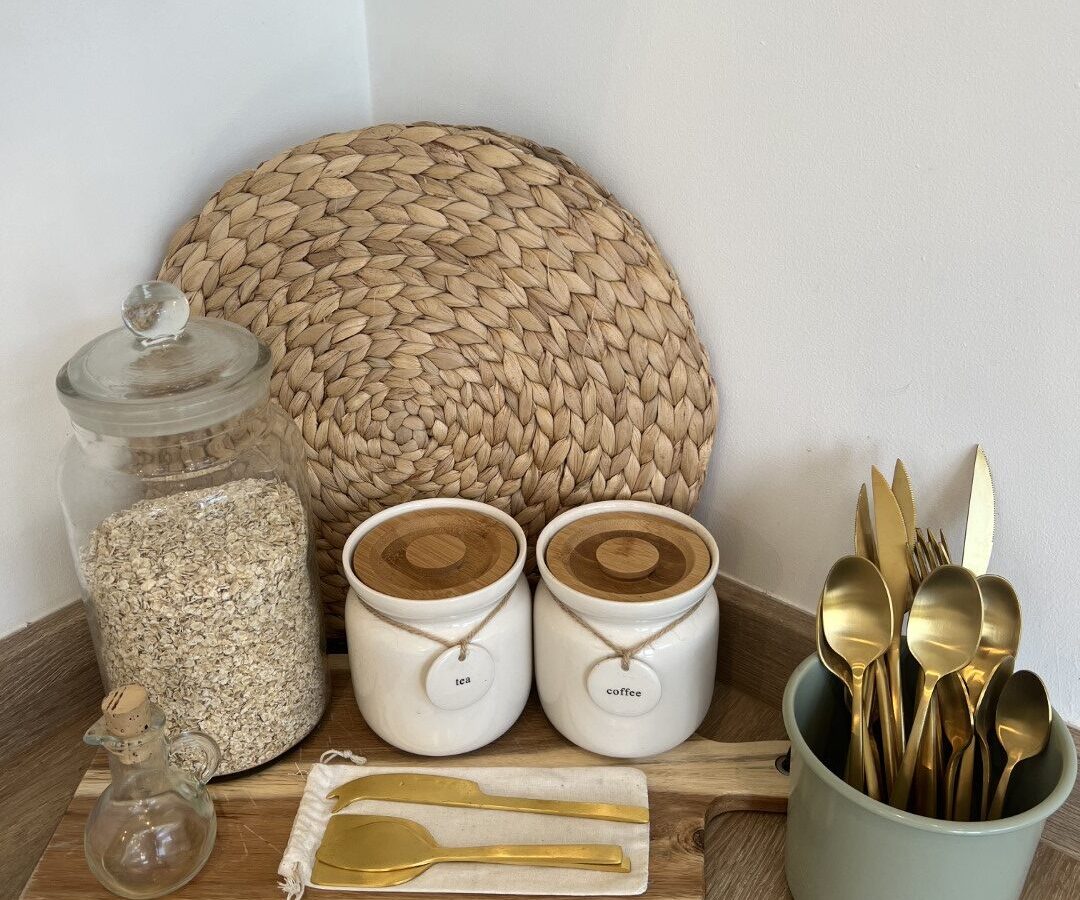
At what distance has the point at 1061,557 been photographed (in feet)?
2.10

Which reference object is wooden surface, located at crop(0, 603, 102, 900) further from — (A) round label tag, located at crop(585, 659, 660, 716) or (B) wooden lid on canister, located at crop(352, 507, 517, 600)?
(A) round label tag, located at crop(585, 659, 660, 716)

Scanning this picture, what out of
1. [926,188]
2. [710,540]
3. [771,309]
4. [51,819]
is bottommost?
[51,819]

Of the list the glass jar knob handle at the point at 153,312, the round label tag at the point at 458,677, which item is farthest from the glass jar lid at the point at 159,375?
the round label tag at the point at 458,677

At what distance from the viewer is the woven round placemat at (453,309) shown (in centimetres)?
76

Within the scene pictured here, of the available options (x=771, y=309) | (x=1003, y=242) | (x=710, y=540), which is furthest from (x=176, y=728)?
(x=1003, y=242)

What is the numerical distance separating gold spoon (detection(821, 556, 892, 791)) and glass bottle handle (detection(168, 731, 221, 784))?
0.39m

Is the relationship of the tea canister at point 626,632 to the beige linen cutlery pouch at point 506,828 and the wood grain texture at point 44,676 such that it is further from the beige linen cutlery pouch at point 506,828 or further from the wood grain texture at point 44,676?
the wood grain texture at point 44,676

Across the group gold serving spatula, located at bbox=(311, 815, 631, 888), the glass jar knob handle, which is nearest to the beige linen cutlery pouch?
gold serving spatula, located at bbox=(311, 815, 631, 888)

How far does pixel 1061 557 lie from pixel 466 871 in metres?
0.42

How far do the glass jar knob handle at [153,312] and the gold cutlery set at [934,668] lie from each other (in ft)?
1.44

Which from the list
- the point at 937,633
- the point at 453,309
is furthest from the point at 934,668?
the point at 453,309

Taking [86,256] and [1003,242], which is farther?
[86,256]

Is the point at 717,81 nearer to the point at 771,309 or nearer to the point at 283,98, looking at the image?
the point at 771,309

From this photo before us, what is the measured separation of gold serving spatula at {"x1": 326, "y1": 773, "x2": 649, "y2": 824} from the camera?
0.69 metres
